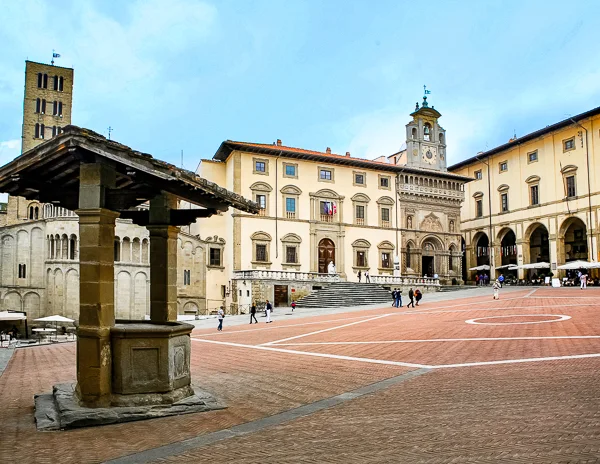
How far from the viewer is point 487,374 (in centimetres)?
1196

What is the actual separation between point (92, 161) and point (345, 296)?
37.8 m

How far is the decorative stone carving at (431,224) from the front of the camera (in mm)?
60594

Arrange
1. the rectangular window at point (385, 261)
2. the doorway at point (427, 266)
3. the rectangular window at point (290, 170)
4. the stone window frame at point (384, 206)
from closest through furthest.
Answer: the rectangular window at point (290, 170) → the rectangular window at point (385, 261) → the stone window frame at point (384, 206) → the doorway at point (427, 266)

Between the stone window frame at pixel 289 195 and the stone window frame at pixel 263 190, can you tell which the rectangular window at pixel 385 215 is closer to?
the stone window frame at pixel 289 195

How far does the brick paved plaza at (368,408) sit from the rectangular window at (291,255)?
113 ft

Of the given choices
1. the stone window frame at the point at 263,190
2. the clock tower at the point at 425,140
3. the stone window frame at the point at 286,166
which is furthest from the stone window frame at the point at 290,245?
the clock tower at the point at 425,140

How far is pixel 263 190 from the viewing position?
173 feet

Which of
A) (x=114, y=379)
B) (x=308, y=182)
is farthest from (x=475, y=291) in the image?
(x=114, y=379)

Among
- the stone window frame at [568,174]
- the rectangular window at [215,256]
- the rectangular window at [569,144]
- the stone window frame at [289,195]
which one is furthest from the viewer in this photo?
the rectangular window at [569,144]

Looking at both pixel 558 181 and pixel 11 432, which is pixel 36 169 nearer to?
pixel 11 432

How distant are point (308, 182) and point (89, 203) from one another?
46.0m

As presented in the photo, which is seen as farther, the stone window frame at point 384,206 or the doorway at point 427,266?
the doorway at point 427,266

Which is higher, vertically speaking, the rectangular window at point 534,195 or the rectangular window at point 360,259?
the rectangular window at point 534,195

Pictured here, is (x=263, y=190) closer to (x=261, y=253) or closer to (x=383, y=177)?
(x=261, y=253)
